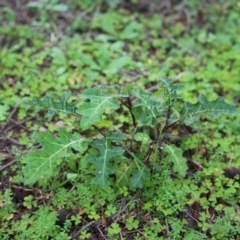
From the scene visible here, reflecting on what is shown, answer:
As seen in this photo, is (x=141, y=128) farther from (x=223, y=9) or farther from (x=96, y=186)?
(x=223, y=9)

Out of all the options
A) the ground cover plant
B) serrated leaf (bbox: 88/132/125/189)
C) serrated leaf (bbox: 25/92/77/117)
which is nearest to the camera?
serrated leaf (bbox: 88/132/125/189)

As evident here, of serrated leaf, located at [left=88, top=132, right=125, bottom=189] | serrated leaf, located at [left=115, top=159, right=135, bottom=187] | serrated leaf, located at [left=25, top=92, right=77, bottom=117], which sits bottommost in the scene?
serrated leaf, located at [left=115, top=159, right=135, bottom=187]

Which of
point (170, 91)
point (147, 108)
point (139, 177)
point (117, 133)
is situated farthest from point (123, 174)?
point (170, 91)

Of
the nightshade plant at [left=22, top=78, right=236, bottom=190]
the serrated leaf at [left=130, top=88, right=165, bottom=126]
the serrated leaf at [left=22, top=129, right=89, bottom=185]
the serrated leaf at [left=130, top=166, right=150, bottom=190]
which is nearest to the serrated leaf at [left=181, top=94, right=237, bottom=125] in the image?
the nightshade plant at [left=22, top=78, right=236, bottom=190]

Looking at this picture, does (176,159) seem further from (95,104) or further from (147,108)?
(95,104)

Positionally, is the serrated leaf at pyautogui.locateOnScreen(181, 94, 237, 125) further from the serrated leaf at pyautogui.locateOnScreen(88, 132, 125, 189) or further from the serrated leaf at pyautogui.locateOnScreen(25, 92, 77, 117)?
the serrated leaf at pyautogui.locateOnScreen(25, 92, 77, 117)

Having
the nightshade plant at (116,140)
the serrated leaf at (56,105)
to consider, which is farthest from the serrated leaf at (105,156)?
the serrated leaf at (56,105)
